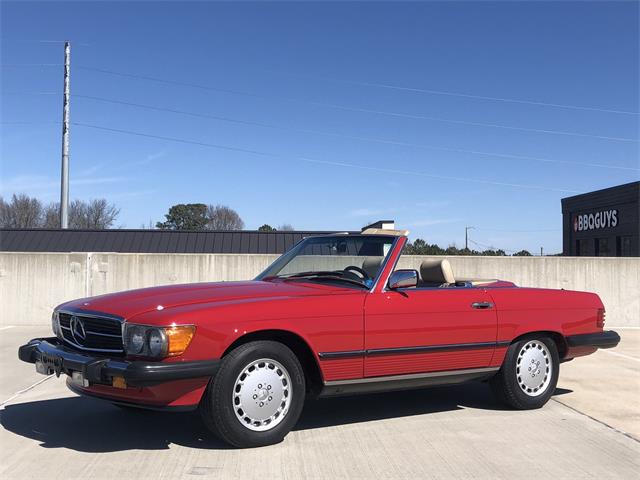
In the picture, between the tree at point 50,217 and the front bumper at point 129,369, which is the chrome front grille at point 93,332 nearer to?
the front bumper at point 129,369

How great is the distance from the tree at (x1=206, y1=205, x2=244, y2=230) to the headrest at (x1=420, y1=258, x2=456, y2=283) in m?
73.6

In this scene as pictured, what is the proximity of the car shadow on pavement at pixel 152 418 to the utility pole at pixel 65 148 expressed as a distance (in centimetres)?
2119

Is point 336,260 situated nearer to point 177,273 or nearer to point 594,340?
point 594,340

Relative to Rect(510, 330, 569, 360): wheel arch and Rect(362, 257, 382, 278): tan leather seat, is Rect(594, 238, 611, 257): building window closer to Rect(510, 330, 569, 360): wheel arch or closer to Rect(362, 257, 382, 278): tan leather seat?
Rect(510, 330, 569, 360): wheel arch

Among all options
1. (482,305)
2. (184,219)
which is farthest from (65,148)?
(184,219)

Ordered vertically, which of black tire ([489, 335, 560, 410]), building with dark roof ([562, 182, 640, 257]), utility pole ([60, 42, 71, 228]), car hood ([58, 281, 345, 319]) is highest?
utility pole ([60, 42, 71, 228])

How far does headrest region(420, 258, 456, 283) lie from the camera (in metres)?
Answer: 5.96

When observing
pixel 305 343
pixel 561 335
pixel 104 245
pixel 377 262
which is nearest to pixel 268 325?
pixel 305 343

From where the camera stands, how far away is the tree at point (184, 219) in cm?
7444

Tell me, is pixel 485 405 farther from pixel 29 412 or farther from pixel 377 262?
pixel 29 412

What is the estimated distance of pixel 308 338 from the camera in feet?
15.4

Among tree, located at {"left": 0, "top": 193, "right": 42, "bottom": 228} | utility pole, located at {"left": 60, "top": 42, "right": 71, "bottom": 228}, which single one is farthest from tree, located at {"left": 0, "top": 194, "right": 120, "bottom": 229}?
utility pole, located at {"left": 60, "top": 42, "right": 71, "bottom": 228}

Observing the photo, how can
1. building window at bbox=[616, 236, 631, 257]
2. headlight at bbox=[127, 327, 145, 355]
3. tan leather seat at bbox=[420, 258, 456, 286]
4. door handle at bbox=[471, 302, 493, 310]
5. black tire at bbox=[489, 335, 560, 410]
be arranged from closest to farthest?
headlight at bbox=[127, 327, 145, 355]
door handle at bbox=[471, 302, 493, 310]
black tire at bbox=[489, 335, 560, 410]
tan leather seat at bbox=[420, 258, 456, 286]
building window at bbox=[616, 236, 631, 257]

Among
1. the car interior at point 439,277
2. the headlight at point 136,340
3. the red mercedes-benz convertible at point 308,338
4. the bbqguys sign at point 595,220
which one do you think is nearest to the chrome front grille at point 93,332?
the red mercedes-benz convertible at point 308,338
